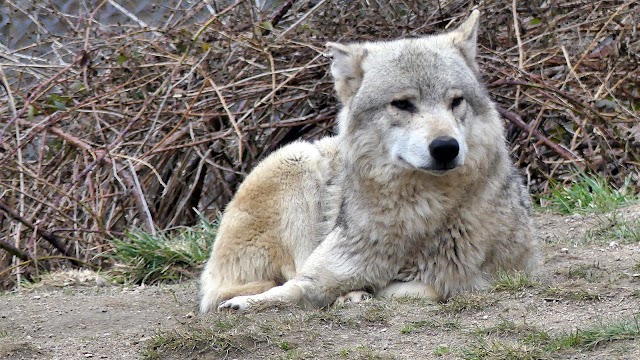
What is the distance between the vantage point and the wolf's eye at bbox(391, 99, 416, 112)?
15.9ft

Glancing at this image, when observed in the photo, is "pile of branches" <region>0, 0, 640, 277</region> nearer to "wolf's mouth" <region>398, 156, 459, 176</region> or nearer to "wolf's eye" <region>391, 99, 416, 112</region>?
"wolf's eye" <region>391, 99, 416, 112</region>

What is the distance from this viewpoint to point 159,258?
7.07 m

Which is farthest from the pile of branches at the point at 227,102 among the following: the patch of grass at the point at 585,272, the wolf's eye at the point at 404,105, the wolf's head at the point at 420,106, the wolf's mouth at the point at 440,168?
the wolf's mouth at the point at 440,168

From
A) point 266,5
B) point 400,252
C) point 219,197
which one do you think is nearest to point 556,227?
point 400,252

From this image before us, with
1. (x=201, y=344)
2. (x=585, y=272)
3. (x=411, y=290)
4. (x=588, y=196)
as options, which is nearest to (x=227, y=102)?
(x=588, y=196)

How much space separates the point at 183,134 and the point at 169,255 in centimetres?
169

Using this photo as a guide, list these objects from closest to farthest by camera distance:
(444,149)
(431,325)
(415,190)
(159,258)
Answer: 1. (431,325)
2. (444,149)
3. (415,190)
4. (159,258)

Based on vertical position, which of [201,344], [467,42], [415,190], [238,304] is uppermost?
[467,42]

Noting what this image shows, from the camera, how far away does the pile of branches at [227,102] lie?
316 inches

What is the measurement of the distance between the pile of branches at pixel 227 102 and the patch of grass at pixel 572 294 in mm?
3658

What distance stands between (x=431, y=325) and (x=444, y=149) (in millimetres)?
887

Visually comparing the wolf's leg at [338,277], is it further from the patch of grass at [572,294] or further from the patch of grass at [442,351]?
the patch of grass at [442,351]

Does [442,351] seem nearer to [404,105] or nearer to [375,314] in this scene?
[375,314]

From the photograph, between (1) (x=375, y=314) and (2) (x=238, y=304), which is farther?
(2) (x=238, y=304)
